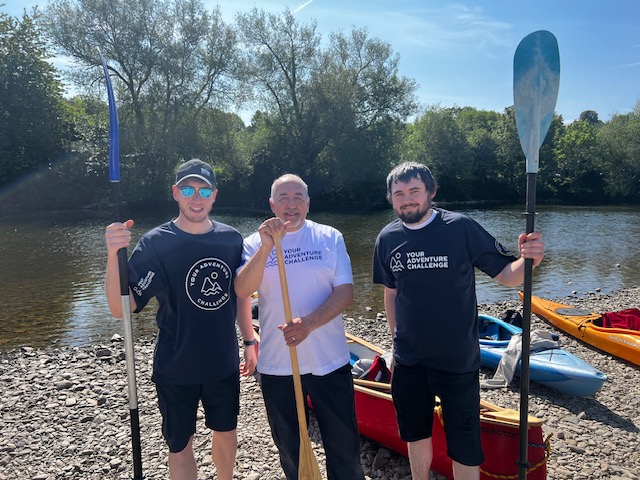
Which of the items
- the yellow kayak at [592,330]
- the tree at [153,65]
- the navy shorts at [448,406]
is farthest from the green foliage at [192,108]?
the navy shorts at [448,406]

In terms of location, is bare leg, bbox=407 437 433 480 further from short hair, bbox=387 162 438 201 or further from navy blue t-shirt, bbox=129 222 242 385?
short hair, bbox=387 162 438 201

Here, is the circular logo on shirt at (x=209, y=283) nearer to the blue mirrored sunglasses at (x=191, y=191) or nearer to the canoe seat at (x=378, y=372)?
the blue mirrored sunglasses at (x=191, y=191)

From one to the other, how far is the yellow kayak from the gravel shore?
16 centimetres

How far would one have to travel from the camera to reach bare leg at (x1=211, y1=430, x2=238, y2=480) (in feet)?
9.63

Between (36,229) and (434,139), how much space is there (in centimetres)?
3016

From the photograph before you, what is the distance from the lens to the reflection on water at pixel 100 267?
30.8ft

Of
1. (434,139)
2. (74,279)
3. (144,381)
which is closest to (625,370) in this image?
(144,381)

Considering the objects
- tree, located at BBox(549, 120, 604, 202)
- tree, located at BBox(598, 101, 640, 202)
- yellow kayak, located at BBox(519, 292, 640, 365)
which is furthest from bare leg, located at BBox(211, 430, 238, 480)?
tree, located at BBox(598, 101, 640, 202)

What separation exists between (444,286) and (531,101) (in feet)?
4.35

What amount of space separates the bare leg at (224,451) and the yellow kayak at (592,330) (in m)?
6.13

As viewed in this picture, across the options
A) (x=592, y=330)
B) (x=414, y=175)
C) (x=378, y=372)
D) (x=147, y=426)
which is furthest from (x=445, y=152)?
(x=414, y=175)

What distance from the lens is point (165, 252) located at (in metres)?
2.71

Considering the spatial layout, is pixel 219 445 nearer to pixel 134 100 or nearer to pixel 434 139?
pixel 134 100

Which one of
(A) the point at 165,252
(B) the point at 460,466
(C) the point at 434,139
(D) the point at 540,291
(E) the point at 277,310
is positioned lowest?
(D) the point at 540,291
